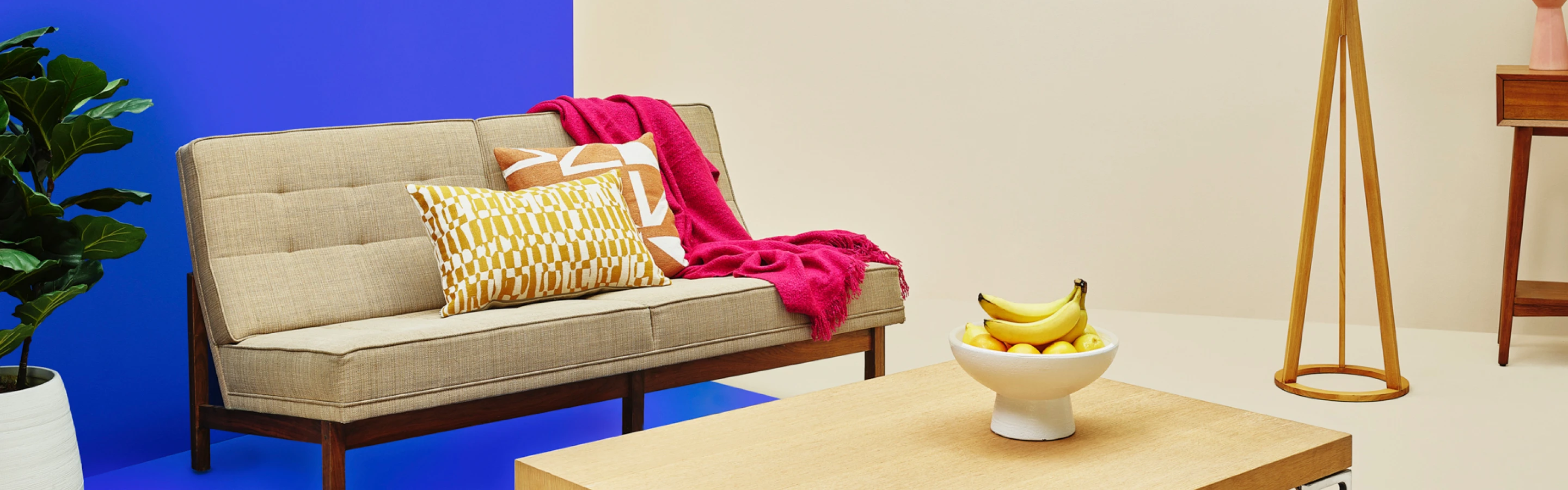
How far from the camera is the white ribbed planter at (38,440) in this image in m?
2.08

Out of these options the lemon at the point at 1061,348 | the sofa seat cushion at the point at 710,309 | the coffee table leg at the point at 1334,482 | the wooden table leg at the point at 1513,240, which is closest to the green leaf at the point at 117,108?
the sofa seat cushion at the point at 710,309

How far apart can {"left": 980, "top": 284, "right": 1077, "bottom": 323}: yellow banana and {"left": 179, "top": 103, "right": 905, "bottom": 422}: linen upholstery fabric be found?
1.05 metres

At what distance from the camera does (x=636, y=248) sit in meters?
2.85

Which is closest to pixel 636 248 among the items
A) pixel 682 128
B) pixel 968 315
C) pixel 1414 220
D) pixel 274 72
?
pixel 682 128

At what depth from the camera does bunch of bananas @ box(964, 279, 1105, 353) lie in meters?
1.65

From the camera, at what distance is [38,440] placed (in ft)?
6.96

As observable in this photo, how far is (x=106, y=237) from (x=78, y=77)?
0.30 metres

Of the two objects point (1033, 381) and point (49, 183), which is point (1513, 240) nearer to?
point (1033, 381)

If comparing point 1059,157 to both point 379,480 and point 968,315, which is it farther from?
point 379,480

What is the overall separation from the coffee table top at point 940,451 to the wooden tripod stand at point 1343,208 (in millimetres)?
1629

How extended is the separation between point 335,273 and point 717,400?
1.18 meters

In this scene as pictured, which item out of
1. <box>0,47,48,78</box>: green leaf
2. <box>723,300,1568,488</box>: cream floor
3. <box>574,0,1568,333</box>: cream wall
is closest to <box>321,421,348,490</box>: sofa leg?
<box>0,47,48,78</box>: green leaf

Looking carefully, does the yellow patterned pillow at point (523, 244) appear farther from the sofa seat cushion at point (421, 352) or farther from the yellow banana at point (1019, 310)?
the yellow banana at point (1019, 310)

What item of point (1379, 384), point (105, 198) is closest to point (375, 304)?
point (105, 198)
